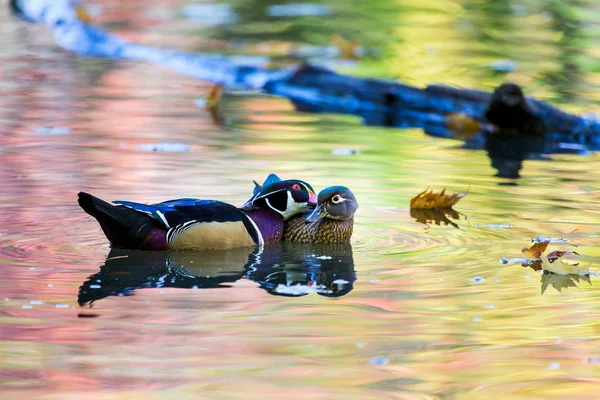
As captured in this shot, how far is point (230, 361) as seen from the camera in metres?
5.29

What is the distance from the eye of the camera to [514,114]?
38.9 feet

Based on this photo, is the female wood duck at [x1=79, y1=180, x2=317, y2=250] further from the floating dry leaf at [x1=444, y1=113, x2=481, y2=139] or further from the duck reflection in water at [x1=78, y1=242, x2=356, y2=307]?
the floating dry leaf at [x1=444, y1=113, x2=481, y2=139]

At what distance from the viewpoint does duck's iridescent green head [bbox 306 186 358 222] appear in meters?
7.81

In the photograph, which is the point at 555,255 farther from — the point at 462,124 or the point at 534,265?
the point at 462,124

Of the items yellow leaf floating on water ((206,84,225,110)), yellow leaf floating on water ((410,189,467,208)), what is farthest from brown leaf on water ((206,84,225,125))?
yellow leaf floating on water ((410,189,467,208))

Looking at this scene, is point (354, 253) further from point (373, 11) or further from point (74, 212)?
point (373, 11)

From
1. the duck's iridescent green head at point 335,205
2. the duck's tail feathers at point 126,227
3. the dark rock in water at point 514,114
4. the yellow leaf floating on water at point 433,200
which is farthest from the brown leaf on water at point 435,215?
the dark rock in water at point 514,114

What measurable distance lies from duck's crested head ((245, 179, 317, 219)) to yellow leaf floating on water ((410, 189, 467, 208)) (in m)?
0.96

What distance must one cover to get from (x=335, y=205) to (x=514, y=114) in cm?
454

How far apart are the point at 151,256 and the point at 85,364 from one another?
2.16 metres

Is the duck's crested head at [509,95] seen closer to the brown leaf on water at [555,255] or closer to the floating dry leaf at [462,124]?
the floating dry leaf at [462,124]

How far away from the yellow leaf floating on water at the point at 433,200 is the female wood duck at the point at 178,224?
1369mm

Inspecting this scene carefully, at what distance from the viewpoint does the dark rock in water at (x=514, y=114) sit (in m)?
11.6

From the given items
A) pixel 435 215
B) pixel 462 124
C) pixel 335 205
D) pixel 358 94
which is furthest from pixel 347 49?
pixel 335 205
